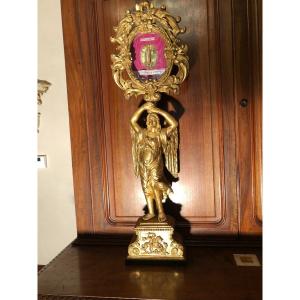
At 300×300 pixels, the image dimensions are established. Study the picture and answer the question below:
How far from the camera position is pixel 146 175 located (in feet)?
2.68

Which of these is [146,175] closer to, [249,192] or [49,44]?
[249,192]

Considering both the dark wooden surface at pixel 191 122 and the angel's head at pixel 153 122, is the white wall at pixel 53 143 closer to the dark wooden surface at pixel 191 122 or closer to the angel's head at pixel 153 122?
the dark wooden surface at pixel 191 122

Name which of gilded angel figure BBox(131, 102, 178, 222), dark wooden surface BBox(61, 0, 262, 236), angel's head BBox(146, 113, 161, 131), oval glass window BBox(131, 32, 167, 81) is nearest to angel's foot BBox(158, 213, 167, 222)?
gilded angel figure BBox(131, 102, 178, 222)

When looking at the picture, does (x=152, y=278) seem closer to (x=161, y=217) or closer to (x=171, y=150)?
(x=161, y=217)

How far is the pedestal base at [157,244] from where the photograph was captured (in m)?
0.79

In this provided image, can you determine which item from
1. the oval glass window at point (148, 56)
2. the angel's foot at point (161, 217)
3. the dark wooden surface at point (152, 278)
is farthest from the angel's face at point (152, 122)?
the dark wooden surface at point (152, 278)

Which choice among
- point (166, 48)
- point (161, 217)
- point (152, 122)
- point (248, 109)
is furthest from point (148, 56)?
point (161, 217)

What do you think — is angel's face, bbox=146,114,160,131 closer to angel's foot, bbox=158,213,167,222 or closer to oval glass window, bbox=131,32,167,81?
oval glass window, bbox=131,32,167,81

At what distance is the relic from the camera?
0.79 meters

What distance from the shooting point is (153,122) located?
81 centimetres

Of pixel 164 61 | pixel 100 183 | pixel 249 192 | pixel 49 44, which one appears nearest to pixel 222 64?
pixel 164 61

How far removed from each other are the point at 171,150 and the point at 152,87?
0.18 m

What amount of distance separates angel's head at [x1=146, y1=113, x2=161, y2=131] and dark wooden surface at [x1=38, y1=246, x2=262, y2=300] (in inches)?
14.3
